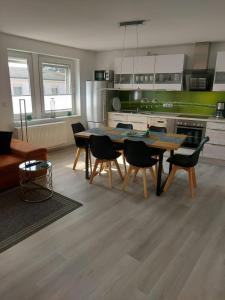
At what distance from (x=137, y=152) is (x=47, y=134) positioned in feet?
8.89

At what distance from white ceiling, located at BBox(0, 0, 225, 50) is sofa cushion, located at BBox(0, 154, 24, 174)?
201cm

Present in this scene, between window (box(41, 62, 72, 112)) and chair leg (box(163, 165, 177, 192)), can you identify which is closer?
chair leg (box(163, 165, 177, 192))

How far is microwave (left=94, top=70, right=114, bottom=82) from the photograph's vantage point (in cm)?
574

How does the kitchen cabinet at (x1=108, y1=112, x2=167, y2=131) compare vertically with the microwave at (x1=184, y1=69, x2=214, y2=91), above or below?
below

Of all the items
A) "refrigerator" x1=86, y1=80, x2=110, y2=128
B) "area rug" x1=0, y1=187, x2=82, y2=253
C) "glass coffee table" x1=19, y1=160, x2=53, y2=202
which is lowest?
"area rug" x1=0, y1=187, x2=82, y2=253

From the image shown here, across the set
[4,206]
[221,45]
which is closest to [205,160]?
[221,45]

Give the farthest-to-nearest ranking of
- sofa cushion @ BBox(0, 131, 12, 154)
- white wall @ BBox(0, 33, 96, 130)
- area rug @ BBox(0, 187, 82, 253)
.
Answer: white wall @ BBox(0, 33, 96, 130) → sofa cushion @ BBox(0, 131, 12, 154) → area rug @ BBox(0, 187, 82, 253)

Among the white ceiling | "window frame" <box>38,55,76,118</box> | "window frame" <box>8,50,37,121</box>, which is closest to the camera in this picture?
the white ceiling

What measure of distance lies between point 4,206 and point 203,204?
2639 mm

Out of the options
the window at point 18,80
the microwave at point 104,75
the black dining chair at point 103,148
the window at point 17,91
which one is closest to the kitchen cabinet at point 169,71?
the microwave at point 104,75

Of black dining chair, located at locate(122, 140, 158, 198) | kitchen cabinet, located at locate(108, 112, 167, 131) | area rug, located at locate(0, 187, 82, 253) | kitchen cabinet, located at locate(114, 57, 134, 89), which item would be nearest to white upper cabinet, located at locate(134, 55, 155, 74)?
kitchen cabinet, located at locate(114, 57, 134, 89)

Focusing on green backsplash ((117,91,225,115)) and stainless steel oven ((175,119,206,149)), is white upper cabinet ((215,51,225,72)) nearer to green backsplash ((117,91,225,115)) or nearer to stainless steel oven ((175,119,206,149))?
green backsplash ((117,91,225,115))

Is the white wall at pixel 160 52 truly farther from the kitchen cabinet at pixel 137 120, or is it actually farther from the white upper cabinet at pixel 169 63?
the kitchen cabinet at pixel 137 120

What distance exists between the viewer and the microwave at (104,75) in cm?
574
